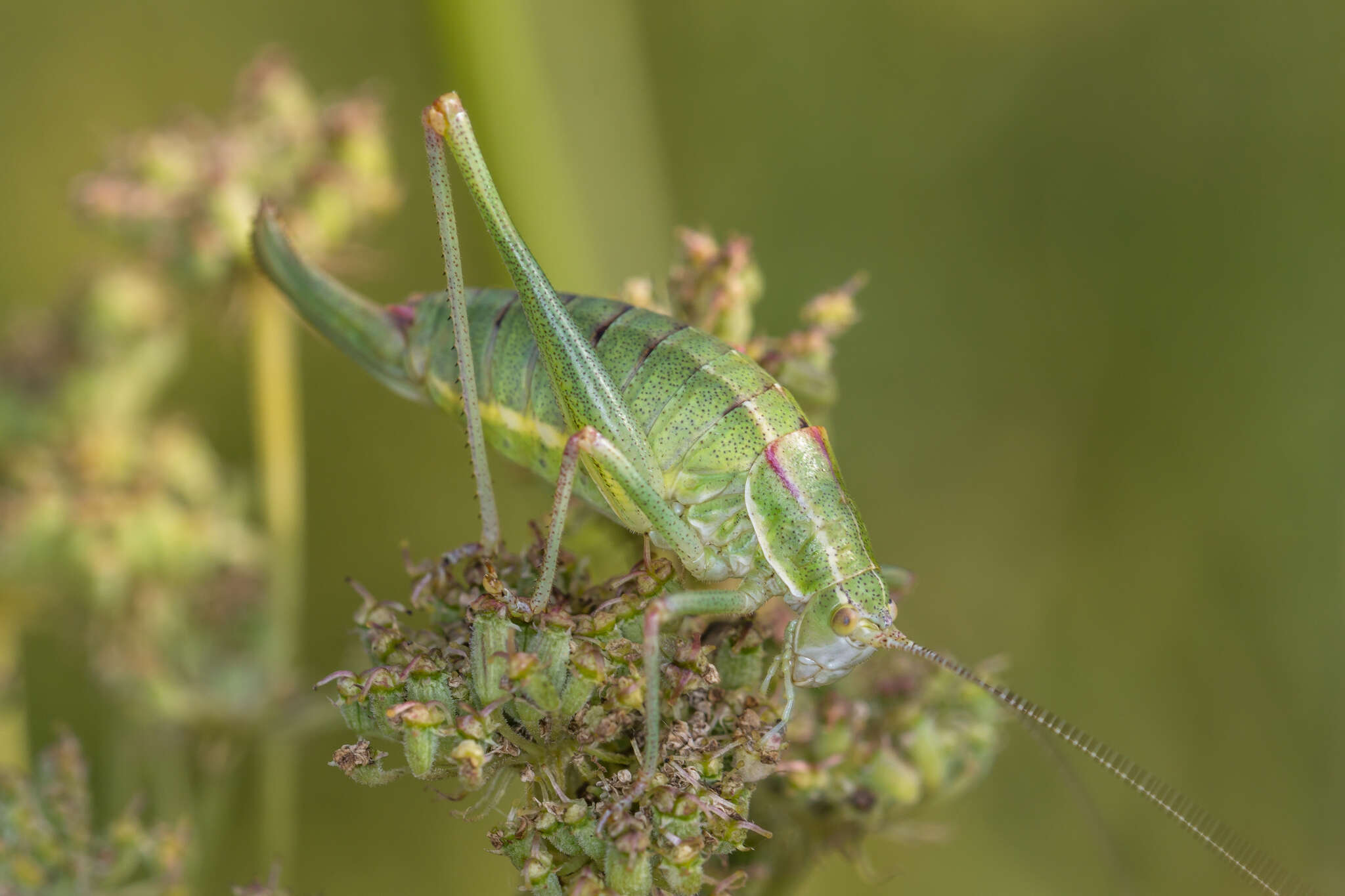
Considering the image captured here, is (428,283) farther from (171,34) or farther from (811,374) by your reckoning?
(811,374)

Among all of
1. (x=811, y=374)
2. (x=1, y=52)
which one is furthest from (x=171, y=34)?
(x=811, y=374)

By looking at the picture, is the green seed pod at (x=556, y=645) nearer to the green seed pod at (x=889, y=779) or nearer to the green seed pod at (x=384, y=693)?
the green seed pod at (x=384, y=693)

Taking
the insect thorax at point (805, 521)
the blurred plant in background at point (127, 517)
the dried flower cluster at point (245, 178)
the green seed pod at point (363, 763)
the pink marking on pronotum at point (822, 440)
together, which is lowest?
the green seed pod at point (363, 763)

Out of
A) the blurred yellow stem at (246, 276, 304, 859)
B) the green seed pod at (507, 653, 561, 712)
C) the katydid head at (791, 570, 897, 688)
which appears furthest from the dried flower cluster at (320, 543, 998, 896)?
the blurred yellow stem at (246, 276, 304, 859)

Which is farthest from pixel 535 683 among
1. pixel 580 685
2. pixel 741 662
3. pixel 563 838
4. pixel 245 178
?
pixel 245 178

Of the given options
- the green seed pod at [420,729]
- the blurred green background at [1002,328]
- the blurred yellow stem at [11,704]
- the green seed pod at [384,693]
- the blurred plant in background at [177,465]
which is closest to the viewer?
the green seed pod at [420,729]

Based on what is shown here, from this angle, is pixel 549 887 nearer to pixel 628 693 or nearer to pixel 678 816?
pixel 678 816

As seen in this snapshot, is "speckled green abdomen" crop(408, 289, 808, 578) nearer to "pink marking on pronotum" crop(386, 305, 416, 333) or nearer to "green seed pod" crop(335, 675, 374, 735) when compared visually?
"pink marking on pronotum" crop(386, 305, 416, 333)

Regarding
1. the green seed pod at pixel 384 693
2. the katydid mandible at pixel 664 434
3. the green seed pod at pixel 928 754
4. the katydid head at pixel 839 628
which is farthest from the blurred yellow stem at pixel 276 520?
the green seed pod at pixel 928 754
